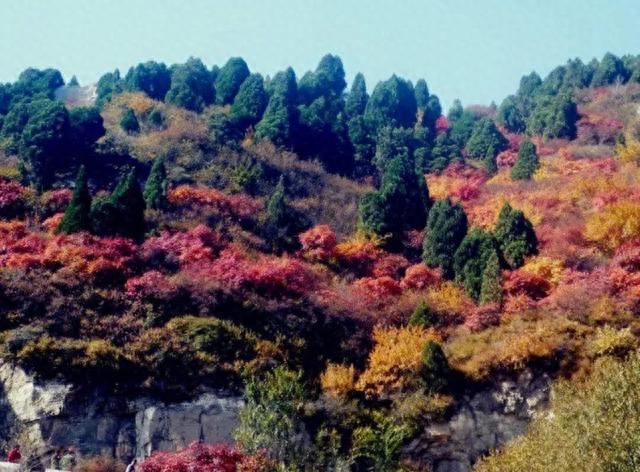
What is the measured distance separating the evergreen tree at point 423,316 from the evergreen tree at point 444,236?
571cm

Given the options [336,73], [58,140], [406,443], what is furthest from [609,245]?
[336,73]

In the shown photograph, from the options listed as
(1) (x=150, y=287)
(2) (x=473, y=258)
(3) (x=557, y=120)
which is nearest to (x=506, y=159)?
(3) (x=557, y=120)

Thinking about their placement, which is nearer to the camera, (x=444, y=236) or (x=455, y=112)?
(x=444, y=236)

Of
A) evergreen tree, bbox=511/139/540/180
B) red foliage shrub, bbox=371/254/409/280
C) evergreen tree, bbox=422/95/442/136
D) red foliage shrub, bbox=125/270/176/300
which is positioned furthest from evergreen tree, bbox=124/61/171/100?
red foliage shrub, bbox=125/270/176/300

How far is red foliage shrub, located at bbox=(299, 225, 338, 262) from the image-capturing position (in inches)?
1409

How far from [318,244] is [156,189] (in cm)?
949

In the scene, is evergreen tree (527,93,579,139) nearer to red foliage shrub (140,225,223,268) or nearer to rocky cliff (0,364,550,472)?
red foliage shrub (140,225,223,268)

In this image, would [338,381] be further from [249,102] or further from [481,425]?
[249,102]

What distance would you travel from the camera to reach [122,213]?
3291cm

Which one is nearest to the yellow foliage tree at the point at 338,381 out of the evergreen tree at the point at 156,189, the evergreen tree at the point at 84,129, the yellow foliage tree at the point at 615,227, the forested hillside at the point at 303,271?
the forested hillside at the point at 303,271

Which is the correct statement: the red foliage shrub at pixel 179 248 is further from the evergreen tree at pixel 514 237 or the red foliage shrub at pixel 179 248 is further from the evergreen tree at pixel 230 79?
the evergreen tree at pixel 230 79

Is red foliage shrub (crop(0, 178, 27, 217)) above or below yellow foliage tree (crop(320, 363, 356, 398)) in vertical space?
above

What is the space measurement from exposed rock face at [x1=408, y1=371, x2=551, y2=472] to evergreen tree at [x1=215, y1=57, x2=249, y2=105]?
39.1 m

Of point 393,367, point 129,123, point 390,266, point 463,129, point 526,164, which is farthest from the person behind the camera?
point 463,129
